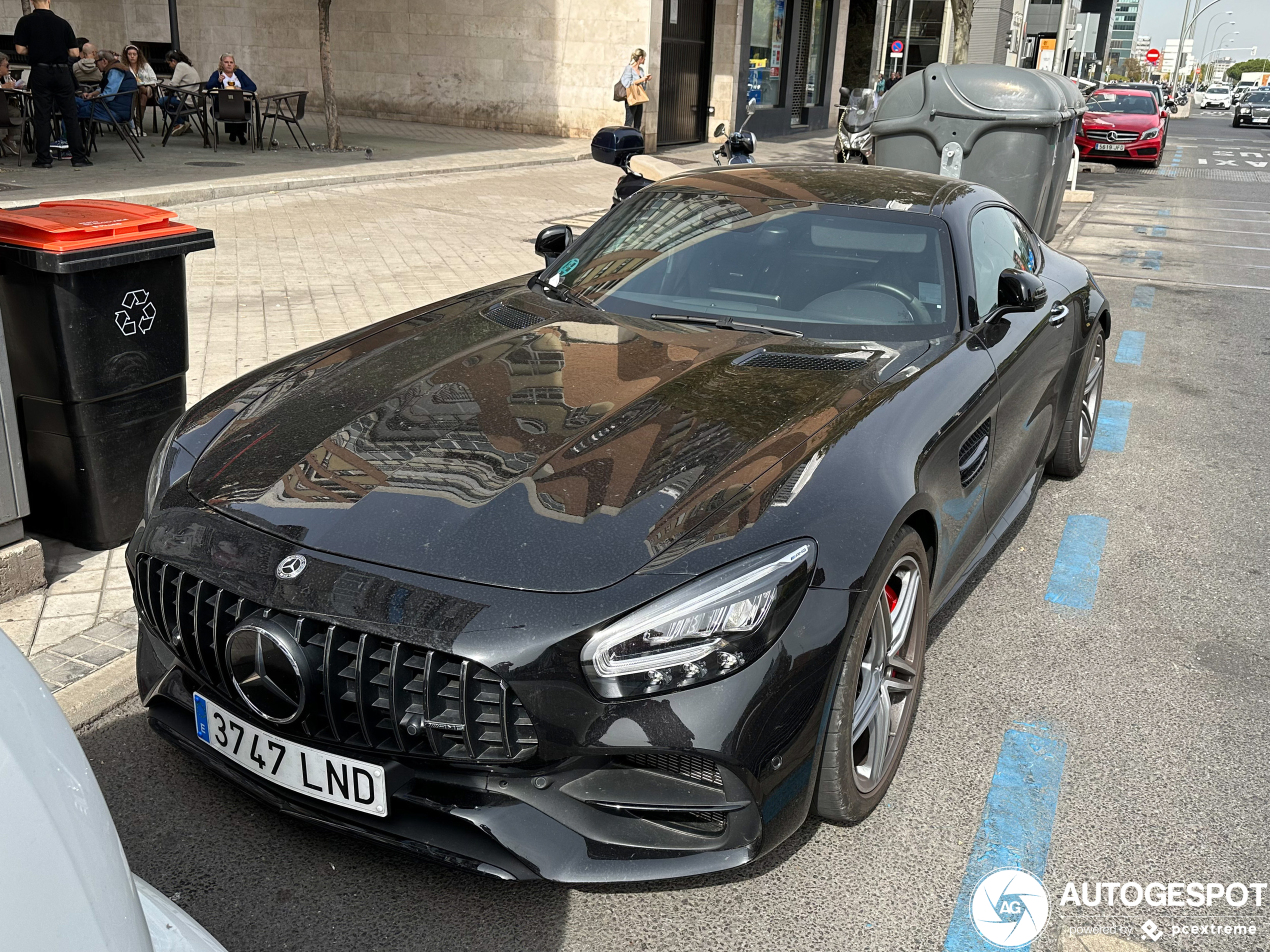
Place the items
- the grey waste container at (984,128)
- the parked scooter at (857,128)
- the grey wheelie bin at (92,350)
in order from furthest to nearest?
the parked scooter at (857,128) < the grey waste container at (984,128) < the grey wheelie bin at (92,350)

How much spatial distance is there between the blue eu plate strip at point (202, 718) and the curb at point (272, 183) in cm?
847

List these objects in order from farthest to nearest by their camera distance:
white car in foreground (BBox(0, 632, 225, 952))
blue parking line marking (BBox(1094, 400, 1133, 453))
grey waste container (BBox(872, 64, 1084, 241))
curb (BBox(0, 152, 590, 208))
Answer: curb (BBox(0, 152, 590, 208)) → grey waste container (BBox(872, 64, 1084, 241)) → blue parking line marking (BBox(1094, 400, 1133, 453)) → white car in foreground (BBox(0, 632, 225, 952))

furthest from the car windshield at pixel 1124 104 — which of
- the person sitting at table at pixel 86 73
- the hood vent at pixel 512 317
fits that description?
the hood vent at pixel 512 317

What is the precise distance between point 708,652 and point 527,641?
37cm

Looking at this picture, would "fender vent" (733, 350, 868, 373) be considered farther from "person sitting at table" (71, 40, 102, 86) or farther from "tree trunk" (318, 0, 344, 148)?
"tree trunk" (318, 0, 344, 148)

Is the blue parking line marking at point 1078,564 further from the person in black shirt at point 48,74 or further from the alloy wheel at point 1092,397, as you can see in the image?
the person in black shirt at point 48,74

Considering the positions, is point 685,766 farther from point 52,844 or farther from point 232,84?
point 232,84

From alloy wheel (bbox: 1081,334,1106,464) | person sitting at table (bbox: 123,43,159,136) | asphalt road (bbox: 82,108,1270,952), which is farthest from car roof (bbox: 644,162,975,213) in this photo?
person sitting at table (bbox: 123,43,159,136)

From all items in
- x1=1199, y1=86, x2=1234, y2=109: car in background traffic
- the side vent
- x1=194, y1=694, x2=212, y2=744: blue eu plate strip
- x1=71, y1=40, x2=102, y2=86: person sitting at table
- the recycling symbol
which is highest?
x1=71, y1=40, x2=102, y2=86: person sitting at table

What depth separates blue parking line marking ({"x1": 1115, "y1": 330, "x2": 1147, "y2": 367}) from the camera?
26.9ft

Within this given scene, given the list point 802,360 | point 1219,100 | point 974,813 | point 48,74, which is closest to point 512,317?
point 802,360

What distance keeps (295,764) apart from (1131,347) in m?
7.77

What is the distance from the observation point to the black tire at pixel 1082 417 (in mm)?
5188

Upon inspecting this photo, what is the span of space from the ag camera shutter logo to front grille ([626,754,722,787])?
77 cm
